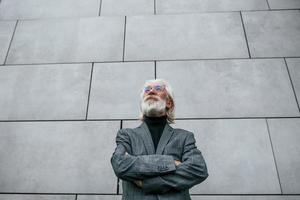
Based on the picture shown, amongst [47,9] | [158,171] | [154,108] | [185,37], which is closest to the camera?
[158,171]

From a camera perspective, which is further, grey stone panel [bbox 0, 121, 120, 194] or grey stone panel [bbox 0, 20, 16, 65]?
grey stone panel [bbox 0, 20, 16, 65]

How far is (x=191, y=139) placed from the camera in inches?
112

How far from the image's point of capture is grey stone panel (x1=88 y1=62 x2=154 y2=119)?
4328 millimetres

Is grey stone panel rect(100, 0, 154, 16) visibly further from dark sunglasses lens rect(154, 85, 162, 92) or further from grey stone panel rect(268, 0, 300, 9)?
dark sunglasses lens rect(154, 85, 162, 92)

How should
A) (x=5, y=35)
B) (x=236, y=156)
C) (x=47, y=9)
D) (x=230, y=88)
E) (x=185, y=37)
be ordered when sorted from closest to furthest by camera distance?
1. (x=236, y=156)
2. (x=230, y=88)
3. (x=185, y=37)
4. (x=5, y=35)
5. (x=47, y=9)

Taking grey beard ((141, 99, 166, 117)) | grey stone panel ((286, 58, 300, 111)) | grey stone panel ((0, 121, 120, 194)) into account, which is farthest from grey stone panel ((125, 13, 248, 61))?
grey beard ((141, 99, 166, 117))

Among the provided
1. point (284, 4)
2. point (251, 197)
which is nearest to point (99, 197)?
point (251, 197)

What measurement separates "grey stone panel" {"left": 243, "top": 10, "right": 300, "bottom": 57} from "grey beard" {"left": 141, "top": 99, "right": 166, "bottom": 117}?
229cm

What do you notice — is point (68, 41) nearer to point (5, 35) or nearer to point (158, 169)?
point (5, 35)

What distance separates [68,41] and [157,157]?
9.64ft

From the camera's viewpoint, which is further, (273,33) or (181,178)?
(273,33)

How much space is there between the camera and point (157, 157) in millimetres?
2582

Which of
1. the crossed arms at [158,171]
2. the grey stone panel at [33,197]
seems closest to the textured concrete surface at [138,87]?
the grey stone panel at [33,197]

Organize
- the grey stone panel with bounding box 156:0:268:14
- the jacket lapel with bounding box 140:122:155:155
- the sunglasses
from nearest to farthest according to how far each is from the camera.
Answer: the jacket lapel with bounding box 140:122:155:155
the sunglasses
the grey stone panel with bounding box 156:0:268:14
